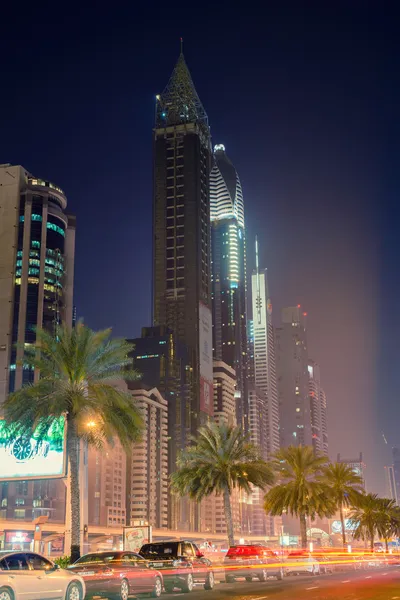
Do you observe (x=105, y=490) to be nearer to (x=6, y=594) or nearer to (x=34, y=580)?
(x=34, y=580)

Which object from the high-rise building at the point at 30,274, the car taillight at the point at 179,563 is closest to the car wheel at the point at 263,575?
the car taillight at the point at 179,563

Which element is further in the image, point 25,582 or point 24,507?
point 24,507

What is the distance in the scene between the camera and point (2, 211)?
562ft

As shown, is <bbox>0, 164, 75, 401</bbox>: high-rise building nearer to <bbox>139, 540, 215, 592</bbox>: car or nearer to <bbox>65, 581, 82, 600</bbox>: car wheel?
<bbox>139, 540, 215, 592</bbox>: car

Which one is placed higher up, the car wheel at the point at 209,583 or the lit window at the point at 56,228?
the lit window at the point at 56,228

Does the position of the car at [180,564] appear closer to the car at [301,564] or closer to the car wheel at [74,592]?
the car wheel at [74,592]

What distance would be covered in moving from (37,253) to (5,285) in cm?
1134

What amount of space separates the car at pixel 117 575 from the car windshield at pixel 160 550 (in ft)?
11.1

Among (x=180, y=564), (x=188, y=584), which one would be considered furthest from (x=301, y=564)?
(x=180, y=564)

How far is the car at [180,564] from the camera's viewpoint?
85.8ft

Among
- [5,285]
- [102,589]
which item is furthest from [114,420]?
[5,285]

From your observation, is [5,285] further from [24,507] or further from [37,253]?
[24,507]

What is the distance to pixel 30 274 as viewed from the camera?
6703 inches

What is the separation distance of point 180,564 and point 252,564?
397 inches
